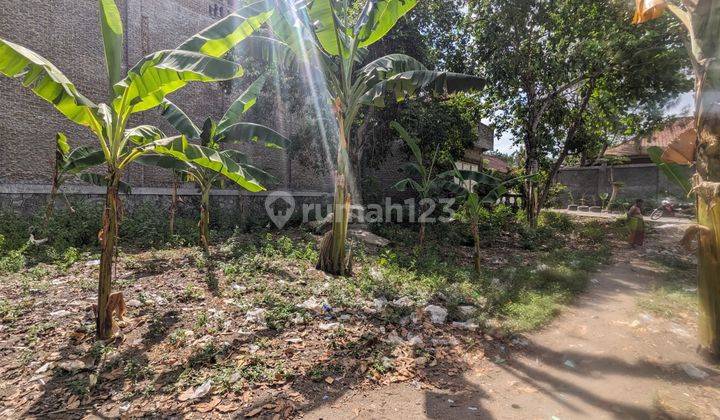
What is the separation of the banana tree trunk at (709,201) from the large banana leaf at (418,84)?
8.72 ft

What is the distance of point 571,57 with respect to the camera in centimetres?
1016

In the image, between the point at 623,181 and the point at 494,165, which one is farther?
the point at 494,165

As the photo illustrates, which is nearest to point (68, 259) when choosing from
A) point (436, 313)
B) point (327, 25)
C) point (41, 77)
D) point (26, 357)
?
point (26, 357)

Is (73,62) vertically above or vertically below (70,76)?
above

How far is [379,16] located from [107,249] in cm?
460

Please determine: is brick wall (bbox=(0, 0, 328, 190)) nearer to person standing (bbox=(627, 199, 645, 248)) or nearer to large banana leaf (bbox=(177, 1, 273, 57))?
large banana leaf (bbox=(177, 1, 273, 57))

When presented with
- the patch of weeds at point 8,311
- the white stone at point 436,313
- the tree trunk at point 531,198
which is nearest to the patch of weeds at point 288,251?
the white stone at point 436,313

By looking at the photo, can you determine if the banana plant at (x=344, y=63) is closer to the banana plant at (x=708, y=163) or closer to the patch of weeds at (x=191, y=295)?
the patch of weeds at (x=191, y=295)

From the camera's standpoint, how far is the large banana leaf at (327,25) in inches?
195

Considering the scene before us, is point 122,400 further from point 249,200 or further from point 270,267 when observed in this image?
point 249,200

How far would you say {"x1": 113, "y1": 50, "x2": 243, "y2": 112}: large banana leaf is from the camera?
9.68 ft

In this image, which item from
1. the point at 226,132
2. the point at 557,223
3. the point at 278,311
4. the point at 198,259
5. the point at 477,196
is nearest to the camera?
the point at 278,311

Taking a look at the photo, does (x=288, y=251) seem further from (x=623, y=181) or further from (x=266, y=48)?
(x=623, y=181)

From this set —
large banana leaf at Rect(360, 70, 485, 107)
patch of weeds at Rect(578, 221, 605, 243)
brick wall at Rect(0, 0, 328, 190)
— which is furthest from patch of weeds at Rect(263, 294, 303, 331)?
patch of weeds at Rect(578, 221, 605, 243)
